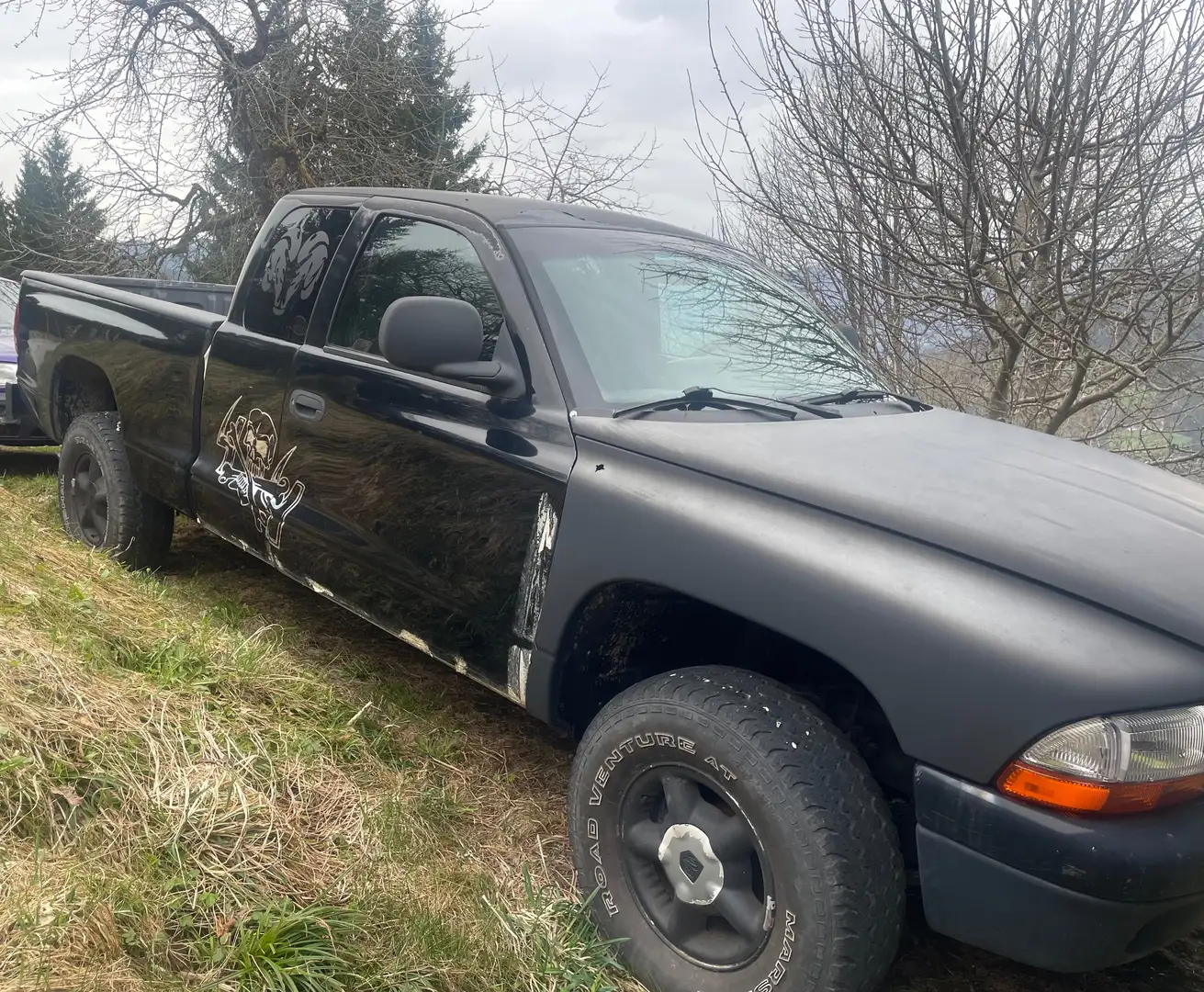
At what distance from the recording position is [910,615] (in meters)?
1.93

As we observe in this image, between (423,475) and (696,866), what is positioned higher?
(423,475)

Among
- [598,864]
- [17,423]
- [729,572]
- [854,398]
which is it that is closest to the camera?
[729,572]

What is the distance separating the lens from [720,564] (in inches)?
86.7

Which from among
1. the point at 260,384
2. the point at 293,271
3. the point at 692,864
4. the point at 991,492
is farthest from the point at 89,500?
the point at 991,492

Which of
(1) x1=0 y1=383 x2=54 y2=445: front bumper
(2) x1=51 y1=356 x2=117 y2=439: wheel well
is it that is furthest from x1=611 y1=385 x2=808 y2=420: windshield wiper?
(1) x1=0 y1=383 x2=54 y2=445: front bumper

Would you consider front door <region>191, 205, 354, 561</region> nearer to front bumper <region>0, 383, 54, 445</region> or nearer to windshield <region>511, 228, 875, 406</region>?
windshield <region>511, 228, 875, 406</region>

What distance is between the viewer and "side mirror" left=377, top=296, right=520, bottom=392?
106 inches

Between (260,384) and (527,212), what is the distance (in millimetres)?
1150

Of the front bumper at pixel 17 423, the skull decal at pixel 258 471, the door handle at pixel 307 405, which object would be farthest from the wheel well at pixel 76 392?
the door handle at pixel 307 405

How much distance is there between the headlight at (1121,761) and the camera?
1778 millimetres

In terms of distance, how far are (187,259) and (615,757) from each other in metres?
12.3

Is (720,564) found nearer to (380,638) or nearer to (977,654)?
(977,654)

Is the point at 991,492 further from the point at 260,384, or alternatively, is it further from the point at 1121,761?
the point at 260,384

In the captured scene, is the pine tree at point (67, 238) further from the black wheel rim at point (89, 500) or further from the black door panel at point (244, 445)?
the black door panel at point (244, 445)
